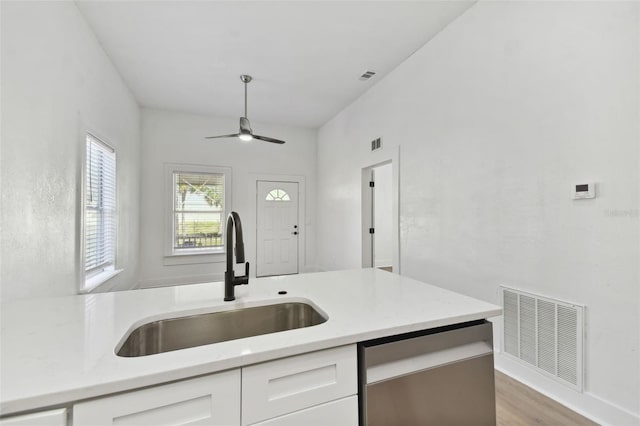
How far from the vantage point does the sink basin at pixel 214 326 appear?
1101 mm

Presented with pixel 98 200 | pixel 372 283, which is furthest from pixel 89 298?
pixel 98 200

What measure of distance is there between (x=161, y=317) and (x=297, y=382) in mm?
618

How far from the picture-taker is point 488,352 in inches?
44.9

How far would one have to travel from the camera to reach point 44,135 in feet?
6.72

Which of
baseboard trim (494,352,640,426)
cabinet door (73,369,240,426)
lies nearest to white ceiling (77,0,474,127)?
cabinet door (73,369,240,426)

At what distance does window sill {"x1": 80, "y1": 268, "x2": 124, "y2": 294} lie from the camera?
273 cm

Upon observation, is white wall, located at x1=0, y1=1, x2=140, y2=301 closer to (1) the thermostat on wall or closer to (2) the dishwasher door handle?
(2) the dishwasher door handle

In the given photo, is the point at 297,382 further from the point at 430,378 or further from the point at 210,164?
the point at 210,164

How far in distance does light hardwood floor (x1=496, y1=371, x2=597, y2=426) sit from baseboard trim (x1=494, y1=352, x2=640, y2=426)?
4 centimetres

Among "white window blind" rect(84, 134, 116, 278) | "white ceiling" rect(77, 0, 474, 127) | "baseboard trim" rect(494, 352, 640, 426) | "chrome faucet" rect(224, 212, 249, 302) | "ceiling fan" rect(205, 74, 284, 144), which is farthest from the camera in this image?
"ceiling fan" rect(205, 74, 284, 144)

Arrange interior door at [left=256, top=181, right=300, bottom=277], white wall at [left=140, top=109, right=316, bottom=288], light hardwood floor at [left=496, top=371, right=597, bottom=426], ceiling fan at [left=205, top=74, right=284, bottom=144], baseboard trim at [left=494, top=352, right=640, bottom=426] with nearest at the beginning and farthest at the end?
baseboard trim at [left=494, top=352, right=640, bottom=426] < light hardwood floor at [left=496, top=371, right=597, bottom=426] < ceiling fan at [left=205, top=74, right=284, bottom=144] < white wall at [left=140, top=109, right=316, bottom=288] < interior door at [left=256, top=181, right=300, bottom=277]

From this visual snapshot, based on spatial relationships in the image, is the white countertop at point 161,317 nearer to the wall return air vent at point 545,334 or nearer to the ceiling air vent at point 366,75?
the wall return air vent at point 545,334

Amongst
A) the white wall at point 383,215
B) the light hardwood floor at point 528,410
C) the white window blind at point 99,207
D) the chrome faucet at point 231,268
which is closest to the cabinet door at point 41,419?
the chrome faucet at point 231,268

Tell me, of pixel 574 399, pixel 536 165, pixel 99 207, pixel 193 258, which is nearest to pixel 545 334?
pixel 574 399
